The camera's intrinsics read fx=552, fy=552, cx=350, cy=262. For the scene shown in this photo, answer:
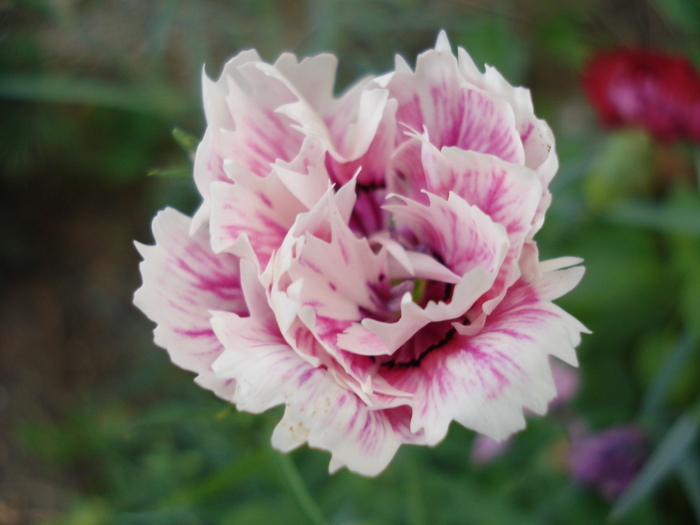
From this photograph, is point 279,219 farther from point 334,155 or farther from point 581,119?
point 581,119

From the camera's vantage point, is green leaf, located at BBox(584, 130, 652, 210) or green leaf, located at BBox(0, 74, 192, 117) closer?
green leaf, located at BBox(584, 130, 652, 210)

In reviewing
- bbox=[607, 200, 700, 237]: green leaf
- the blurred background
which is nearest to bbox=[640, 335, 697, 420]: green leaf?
the blurred background

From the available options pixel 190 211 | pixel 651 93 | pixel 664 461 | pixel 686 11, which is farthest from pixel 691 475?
pixel 190 211

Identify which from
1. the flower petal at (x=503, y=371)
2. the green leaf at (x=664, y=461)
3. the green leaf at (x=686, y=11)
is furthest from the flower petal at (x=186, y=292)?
the green leaf at (x=686, y=11)

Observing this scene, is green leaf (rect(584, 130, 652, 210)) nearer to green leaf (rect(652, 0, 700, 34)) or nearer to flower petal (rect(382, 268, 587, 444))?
green leaf (rect(652, 0, 700, 34))

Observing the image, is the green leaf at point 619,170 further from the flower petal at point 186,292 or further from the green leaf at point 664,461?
the flower petal at point 186,292
